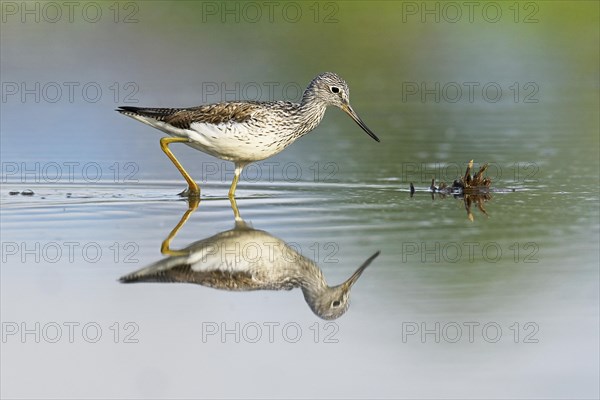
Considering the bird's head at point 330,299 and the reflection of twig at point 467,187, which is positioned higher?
the reflection of twig at point 467,187

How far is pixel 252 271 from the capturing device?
8.11m

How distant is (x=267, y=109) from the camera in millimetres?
11523

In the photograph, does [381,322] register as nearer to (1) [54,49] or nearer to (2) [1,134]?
(2) [1,134]

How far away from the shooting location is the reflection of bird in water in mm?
7430

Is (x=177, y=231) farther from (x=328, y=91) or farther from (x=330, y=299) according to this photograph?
(x=328, y=91)

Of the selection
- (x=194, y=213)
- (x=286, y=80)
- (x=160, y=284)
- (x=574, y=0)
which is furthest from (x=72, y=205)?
(x=574, y=0)

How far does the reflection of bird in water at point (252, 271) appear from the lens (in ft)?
24.4

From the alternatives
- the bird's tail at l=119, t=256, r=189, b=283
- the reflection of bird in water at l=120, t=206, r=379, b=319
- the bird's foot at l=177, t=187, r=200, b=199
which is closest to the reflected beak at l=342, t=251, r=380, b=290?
the reflection of bird in water at l=120, t=206, r=379, b=319

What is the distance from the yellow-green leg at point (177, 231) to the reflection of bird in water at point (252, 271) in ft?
0.14

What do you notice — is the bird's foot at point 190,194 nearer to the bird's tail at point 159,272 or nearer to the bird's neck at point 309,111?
the bird's neck at point 309,111

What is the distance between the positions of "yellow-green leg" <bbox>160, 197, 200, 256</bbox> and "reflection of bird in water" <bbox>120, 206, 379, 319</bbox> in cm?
4

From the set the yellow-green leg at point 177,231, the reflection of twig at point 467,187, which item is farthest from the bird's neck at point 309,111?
the yellow-green leg at point 177,231

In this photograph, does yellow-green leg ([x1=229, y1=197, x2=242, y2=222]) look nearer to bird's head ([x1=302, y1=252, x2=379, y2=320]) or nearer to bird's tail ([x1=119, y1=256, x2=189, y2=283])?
bird's tail ([x1=119, y1=256, x2=189, y2=283])

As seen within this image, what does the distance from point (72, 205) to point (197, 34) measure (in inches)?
481
